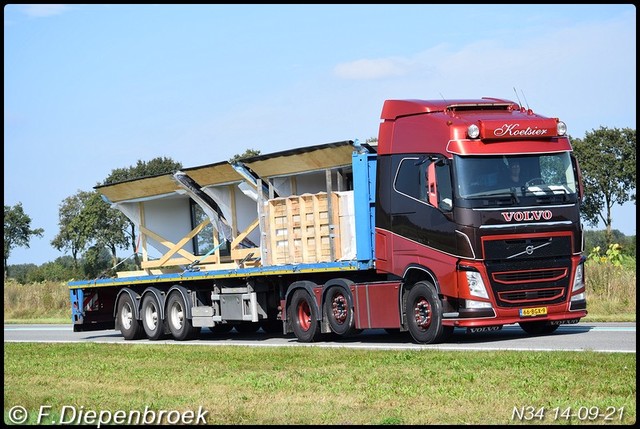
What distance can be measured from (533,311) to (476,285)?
1086mm

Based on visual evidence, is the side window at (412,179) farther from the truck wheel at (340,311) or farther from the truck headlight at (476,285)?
the truck wheel at (340,311)

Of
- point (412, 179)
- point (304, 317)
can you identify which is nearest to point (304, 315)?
point (304, 317)

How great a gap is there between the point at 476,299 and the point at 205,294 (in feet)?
27.5

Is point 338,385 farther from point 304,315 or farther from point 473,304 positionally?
point 304,315

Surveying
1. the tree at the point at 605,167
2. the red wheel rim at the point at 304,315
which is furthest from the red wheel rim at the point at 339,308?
the tree at the point at 605,167

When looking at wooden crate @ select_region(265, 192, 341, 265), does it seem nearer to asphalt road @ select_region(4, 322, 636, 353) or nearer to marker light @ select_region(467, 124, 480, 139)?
asphalt road @ select_region(4, 322, 636, 353)

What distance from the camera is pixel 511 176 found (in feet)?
60.5

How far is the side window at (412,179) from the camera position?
741 inches

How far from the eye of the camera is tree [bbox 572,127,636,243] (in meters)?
65.2

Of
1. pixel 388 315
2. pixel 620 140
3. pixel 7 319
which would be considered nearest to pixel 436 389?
pixel 388 315

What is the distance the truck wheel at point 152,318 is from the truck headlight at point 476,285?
Result: 31.3 ft

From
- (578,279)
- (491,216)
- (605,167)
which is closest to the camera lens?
(491,216)

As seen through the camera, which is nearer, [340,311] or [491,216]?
[491,216]

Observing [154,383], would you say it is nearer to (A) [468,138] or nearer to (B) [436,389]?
(B) [436,389]
